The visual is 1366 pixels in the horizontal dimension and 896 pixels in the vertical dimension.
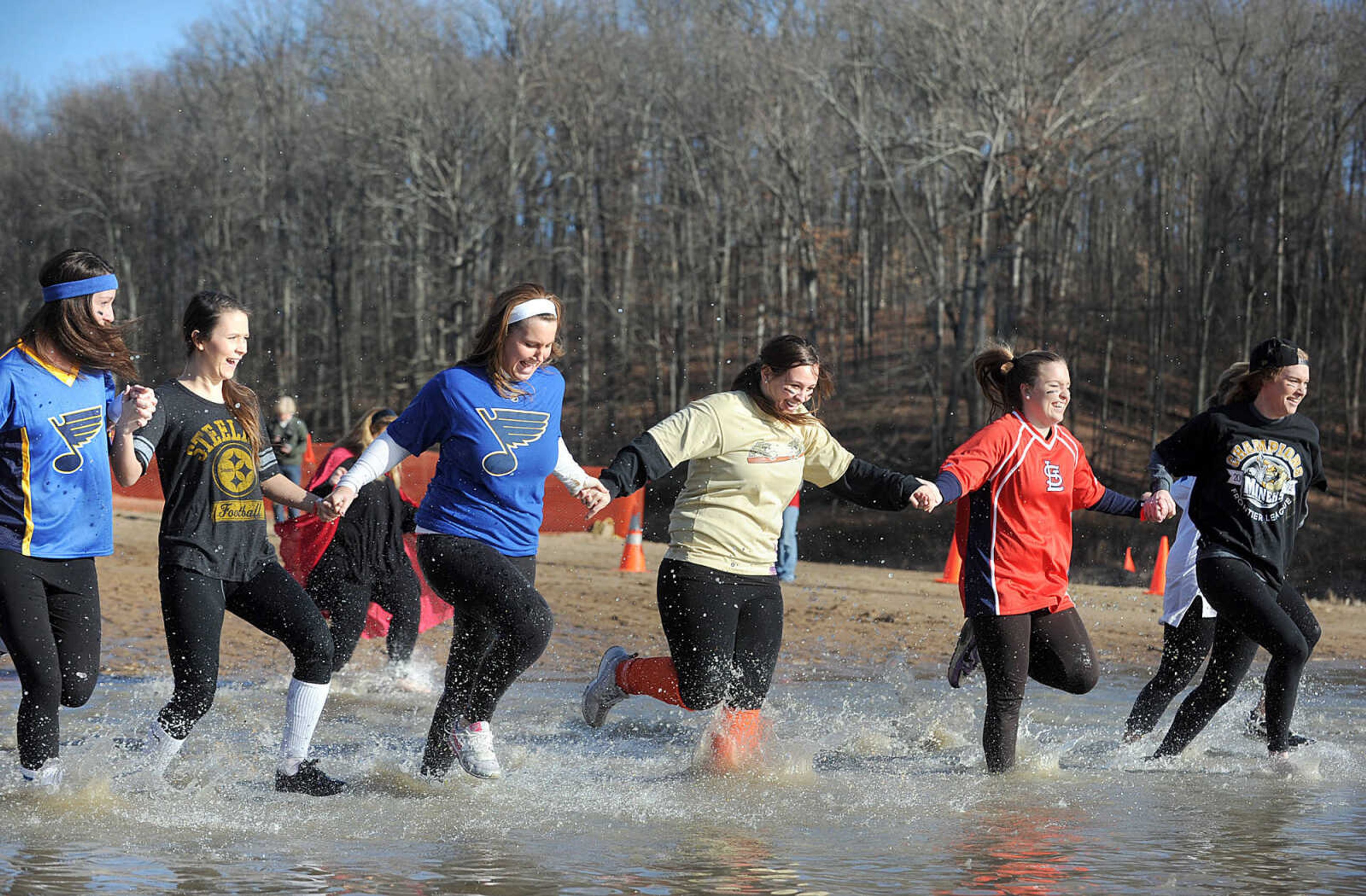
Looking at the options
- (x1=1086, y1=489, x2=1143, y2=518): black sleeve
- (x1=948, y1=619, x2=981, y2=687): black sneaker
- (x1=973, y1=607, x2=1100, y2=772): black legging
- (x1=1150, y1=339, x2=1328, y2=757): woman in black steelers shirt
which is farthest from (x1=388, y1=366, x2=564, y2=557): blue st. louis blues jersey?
(x1=1150, y1=339, x2=1328, y2=757): woman in black steelers shirt

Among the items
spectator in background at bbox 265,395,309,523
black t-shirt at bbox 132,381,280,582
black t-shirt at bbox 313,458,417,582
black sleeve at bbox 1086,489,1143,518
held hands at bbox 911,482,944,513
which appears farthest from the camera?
spectator in background at bbox 265,395,309,523

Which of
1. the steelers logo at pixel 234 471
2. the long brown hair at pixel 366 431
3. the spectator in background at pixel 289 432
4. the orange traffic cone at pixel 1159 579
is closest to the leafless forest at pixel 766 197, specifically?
the orange traffic cone at pixel 1159 579

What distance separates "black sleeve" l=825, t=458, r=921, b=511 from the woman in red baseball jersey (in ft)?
0.35

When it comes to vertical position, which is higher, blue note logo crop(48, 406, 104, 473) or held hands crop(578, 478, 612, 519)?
A: blue note logo crop(48, 406, 104, 473)

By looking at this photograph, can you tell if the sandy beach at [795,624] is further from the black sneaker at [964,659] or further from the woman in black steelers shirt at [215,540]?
the woman in black steelers shirt at [215,540]

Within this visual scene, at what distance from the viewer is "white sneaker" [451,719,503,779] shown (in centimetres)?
535

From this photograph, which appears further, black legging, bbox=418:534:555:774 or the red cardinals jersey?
the red cardinals jersey

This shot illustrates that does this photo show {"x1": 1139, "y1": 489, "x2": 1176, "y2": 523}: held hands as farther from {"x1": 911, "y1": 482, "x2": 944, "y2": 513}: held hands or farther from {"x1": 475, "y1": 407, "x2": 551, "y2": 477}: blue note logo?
{"x1": 475, "y1": 407, "x2": 551, "y2": 477}: blue note logo

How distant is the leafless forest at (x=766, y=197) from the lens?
3025 centimetres

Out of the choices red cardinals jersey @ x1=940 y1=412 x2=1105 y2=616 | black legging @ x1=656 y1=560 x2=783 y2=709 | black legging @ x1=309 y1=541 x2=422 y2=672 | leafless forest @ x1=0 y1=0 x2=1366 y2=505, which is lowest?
black legging @ x1=309 y1=541 x2=422 y2=672

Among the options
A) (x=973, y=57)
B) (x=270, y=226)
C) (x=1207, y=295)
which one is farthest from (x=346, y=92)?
(x=1207, y=295)

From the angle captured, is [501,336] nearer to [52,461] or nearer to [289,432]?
[52,461]

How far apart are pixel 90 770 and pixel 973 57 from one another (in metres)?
26.9

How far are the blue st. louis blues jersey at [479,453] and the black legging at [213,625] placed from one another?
532 millimetres
